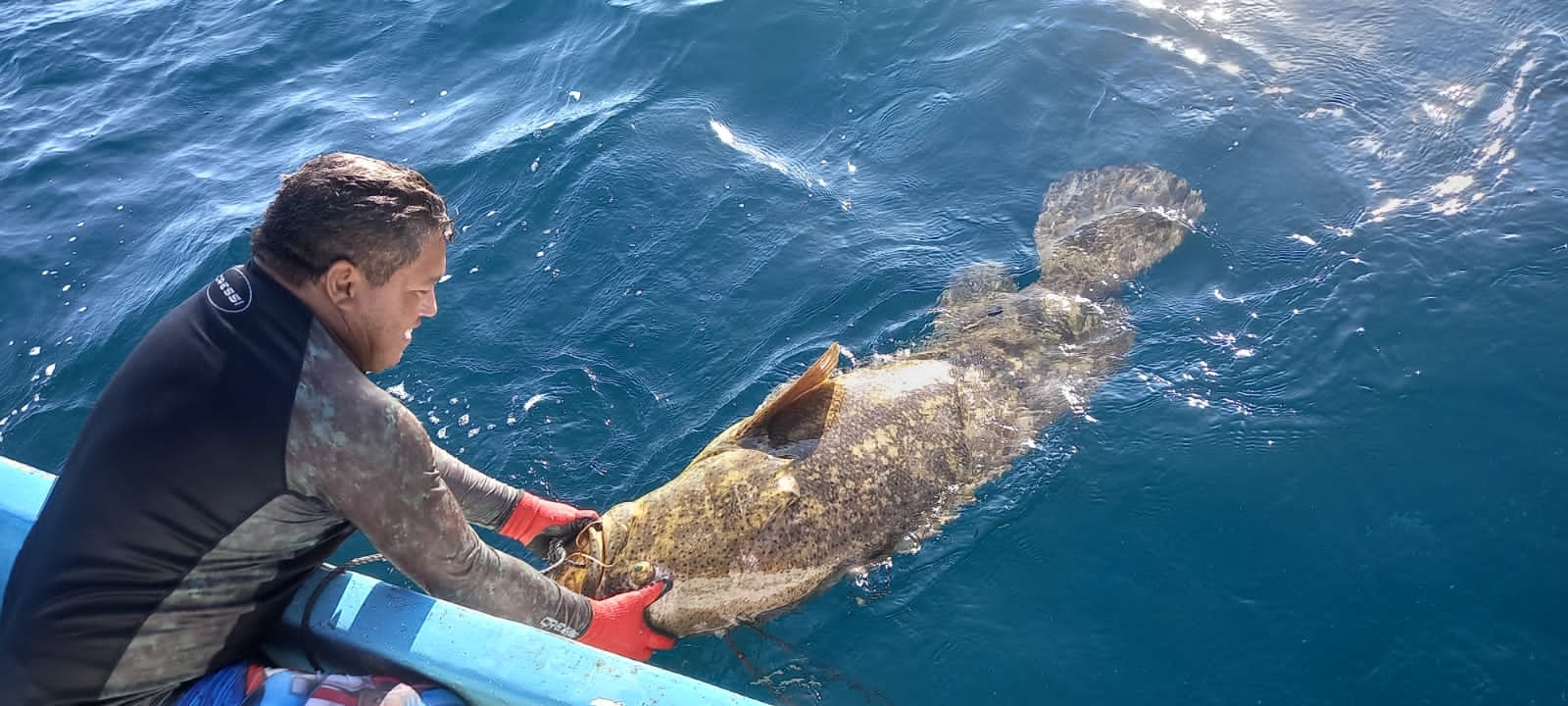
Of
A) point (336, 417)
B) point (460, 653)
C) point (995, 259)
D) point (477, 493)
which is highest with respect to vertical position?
point (336, 417)

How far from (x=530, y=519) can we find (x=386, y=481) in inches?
52.1

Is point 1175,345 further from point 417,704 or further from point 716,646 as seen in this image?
point 417,704

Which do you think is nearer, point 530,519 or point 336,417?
point 336,417

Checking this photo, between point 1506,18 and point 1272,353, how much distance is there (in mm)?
3538

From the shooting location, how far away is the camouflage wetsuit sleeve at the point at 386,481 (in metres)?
2.70

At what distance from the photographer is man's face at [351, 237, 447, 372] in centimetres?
289

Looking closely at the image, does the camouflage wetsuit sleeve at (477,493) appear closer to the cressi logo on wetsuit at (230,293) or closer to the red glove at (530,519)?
the red glove at (530,519)

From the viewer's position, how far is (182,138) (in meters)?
9.12

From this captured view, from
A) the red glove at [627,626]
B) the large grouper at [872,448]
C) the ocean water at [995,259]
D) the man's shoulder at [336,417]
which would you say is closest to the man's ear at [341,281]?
the man's shoulder at [336,417]

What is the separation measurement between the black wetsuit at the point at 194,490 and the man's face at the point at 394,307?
0.18 m

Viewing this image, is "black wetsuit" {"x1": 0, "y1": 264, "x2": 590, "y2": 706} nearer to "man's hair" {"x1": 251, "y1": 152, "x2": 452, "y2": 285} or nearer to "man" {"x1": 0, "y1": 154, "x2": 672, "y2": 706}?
"man" {"x1": 0, "y1": 154, "x2": 672, "y2": 706}

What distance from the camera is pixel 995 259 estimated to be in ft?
20.1

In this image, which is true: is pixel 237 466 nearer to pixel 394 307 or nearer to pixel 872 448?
pixel 394 307

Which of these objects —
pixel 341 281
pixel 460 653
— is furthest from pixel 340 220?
pixel 460 653
